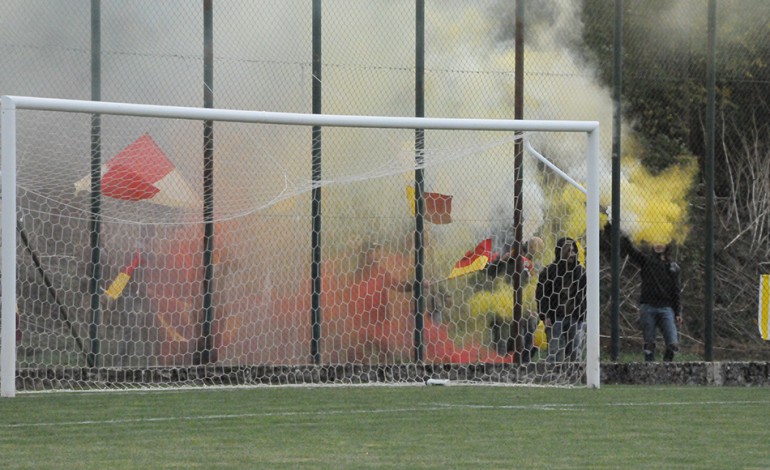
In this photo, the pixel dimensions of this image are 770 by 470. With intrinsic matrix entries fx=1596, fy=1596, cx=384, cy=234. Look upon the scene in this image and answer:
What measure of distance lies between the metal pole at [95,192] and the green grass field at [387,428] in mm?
862

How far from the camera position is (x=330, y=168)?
→ 1371 centimetres

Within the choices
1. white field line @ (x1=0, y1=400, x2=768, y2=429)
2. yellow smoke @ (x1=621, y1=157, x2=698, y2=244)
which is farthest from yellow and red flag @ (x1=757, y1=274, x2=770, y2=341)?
white field line @ (x1=0, y1=400, x2=768, y2=429)

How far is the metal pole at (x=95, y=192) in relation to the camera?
12.4m

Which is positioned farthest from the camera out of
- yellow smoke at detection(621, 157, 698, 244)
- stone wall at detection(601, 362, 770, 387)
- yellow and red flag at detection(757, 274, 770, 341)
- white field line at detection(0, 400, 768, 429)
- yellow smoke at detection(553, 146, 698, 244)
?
yellow smoke at detection(621, 157, 698, 244)

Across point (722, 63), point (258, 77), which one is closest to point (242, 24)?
point (258, 77)

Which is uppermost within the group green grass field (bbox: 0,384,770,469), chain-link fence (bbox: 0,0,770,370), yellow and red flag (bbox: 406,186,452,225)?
chain-link fence (bbox: 0,0,770,370)

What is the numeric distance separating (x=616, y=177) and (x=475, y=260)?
63.2 inches

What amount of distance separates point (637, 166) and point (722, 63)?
6.92 ft

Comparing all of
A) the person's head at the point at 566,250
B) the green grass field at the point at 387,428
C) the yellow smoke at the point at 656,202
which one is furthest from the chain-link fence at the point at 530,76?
the green grass field at the point at 387,428

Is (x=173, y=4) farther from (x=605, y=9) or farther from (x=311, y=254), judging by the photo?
(x=605, y=9)

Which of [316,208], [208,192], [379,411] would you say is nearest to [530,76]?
[316,208]

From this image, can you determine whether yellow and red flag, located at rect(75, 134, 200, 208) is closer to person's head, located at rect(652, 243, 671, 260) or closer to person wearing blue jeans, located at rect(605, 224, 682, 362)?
person wearing blue jeans, located at rect(605, 224, 682, 362)

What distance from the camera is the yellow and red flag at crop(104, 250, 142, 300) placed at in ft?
41.6

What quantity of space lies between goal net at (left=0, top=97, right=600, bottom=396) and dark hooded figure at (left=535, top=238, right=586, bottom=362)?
0.06 ft
